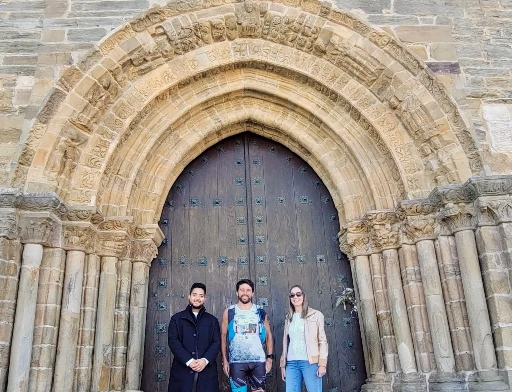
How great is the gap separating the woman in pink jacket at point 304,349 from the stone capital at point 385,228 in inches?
50.9

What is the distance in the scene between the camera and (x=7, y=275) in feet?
15.2

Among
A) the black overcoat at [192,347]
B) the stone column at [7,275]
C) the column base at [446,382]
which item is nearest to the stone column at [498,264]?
the column base at [446,382]

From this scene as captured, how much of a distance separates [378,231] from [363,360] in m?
1.48

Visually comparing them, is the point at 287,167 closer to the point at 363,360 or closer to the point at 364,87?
the point at 364,87

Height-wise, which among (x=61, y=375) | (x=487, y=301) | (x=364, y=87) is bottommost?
(x=61, y=375)

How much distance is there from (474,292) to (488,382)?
0.82 meters

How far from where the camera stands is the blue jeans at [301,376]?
4.52m

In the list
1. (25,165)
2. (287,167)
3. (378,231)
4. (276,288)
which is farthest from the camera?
(287,167)

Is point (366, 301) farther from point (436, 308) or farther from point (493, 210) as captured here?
point (493, 210)

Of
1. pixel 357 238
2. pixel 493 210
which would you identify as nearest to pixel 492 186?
pixel 493 210

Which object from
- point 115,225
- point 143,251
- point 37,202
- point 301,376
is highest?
point 37,202

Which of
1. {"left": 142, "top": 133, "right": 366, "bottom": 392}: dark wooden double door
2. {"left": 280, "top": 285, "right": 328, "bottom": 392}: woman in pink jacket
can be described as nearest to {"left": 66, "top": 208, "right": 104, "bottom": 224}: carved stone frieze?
{"left": 142, "top": 133, "right": 366, "bottom": 392}: dark wooden double door

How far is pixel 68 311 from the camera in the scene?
4.81 metres

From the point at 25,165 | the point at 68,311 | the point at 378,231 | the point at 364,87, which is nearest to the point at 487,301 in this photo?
the point at 378,231
